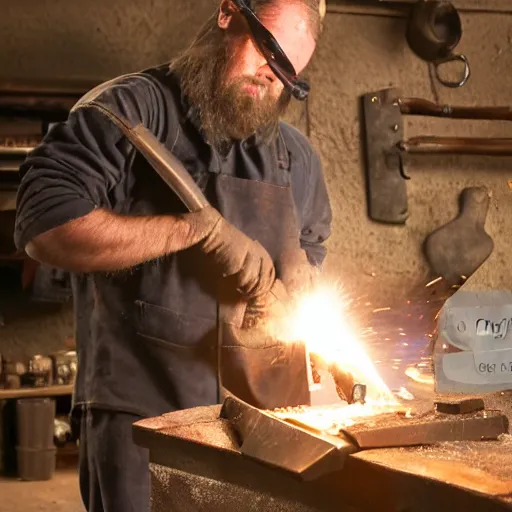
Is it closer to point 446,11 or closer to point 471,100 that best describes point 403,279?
point 471,100

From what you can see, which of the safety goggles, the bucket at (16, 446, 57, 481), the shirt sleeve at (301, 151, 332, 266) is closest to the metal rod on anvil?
the shirt sleeve at (301, 151, 332, 266)

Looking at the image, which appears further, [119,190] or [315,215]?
[315,215]

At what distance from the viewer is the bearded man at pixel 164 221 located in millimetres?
2076

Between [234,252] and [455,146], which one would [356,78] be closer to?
[455,146]

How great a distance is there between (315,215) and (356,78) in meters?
1.56

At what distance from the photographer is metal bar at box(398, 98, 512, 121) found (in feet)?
13.1

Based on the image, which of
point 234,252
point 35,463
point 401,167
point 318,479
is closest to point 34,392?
point 35,463

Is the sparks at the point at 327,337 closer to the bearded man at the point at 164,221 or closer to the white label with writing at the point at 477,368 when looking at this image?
the bearded man at the point at 164,221

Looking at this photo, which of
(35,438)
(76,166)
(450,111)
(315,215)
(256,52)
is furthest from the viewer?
(35,438)

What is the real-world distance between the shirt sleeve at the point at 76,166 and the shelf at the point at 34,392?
105 inches

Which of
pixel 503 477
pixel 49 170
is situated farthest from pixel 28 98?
pixel 503 477

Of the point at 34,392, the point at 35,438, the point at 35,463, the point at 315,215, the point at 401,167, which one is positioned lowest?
the point at 35,463

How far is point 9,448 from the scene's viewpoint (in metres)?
4.86

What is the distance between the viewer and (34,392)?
4.64 meters
